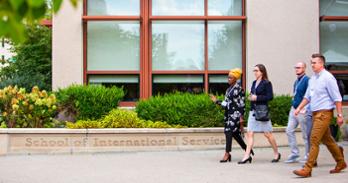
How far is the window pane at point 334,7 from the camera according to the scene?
14.6m

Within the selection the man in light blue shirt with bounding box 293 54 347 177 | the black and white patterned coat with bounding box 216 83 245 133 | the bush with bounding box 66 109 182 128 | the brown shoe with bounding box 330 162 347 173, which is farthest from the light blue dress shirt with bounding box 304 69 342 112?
the bush with bounding box 66 109 182 128

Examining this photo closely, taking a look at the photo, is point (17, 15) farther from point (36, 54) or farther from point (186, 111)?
point (36, 54)

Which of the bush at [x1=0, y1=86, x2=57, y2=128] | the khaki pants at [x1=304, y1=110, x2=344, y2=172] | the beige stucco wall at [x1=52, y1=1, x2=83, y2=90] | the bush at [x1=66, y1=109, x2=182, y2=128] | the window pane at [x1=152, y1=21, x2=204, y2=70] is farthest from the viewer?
the window pane at [x1=152, y1=21, x2=204, y2=70]

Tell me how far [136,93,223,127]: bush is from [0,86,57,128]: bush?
2143 millimetres

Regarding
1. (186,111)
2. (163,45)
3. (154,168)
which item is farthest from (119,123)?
(163,45)

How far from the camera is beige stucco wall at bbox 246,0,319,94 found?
14125 millimetres

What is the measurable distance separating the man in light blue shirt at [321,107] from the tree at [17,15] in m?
6.34

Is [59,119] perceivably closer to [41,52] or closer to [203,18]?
[203,18]

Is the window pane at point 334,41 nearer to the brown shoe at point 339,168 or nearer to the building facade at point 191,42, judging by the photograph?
the building facade at point 191,42

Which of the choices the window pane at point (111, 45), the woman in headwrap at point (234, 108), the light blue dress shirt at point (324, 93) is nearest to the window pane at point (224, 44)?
the window pane at point (111, 45)

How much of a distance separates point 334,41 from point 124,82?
5.56 metres

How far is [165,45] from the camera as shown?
14508mm

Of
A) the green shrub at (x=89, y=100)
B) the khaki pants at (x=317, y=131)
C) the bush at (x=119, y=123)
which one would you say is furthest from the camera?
the green shrub at (x=89, y=100)

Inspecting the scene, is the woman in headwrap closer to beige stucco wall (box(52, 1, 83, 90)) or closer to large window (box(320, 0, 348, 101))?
beige stucco wall (box(52, 1, 83, 90))
